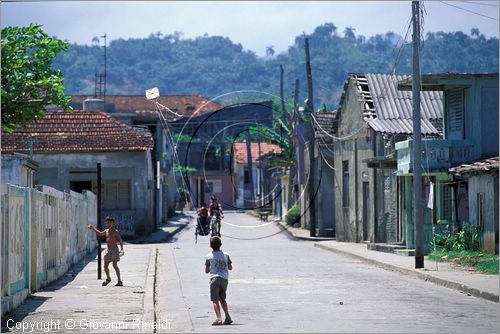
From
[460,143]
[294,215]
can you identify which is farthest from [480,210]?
[294,215]

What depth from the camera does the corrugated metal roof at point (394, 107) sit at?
137 feet

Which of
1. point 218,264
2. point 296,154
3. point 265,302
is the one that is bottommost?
point 265,302

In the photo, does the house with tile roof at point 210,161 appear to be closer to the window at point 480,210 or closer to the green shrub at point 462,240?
the green shrub at point 462,240

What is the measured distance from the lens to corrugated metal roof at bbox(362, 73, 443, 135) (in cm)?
4172

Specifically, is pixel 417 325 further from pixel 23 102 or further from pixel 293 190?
pixel 293 190

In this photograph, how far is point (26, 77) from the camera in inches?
963

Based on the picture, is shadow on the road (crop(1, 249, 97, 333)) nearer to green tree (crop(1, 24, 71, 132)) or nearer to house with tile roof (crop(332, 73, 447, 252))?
green tree (crop(1, 24, 71, 132))

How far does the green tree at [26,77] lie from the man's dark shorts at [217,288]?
9.39m

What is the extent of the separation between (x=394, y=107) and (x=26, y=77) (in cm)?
2189

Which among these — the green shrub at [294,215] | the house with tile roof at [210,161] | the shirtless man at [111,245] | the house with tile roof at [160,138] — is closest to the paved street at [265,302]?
the shirtless man at [111,245]

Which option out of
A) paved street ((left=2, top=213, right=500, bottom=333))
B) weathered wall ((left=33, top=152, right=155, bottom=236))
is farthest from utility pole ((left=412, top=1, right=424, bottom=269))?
weathered wall ((left=33, top=152, right=155, bottom=236))

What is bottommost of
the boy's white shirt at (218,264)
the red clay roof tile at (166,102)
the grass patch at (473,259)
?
the grass patch at (473,259)

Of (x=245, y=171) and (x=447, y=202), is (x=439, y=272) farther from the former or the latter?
(x=245, y=171)

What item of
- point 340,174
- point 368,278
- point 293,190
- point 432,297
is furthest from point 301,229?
point 432,297
